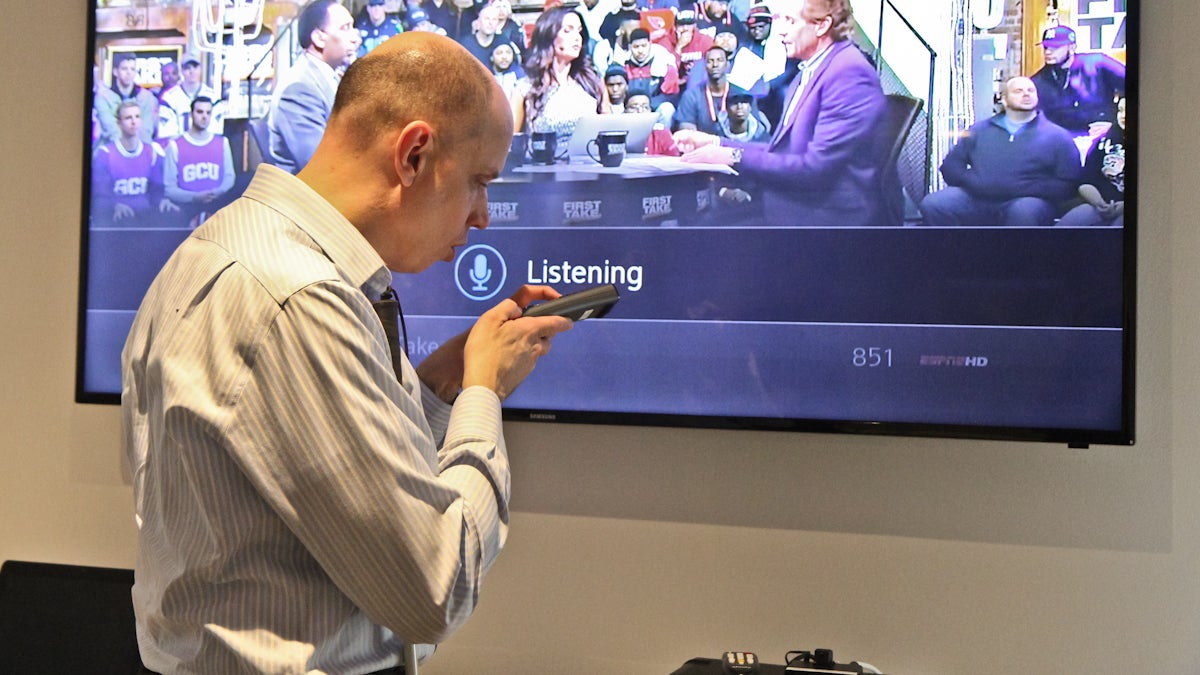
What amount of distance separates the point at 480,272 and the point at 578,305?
78 centimetres

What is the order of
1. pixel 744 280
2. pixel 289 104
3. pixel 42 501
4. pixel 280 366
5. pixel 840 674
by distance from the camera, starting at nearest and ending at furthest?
pixel 280 366
pixel 840 674
pixel 744 280
pixel 289 104
pixel 42 501

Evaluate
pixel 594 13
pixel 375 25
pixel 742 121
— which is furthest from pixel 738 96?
pixel 375 25

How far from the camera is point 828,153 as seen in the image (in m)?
2.38


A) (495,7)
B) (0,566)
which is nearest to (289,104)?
(495,7)

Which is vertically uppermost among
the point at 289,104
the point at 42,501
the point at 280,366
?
the point at 289,104

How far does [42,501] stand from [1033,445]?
96.0 inches

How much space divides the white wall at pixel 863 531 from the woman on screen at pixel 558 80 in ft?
2.35

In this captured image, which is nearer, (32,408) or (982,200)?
(982,200)

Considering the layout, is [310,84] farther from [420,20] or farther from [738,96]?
[738,96]

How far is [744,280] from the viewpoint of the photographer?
95.8 inches

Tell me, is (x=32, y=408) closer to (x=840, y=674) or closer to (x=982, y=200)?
(x=840, y=674)

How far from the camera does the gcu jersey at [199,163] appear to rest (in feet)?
9.03

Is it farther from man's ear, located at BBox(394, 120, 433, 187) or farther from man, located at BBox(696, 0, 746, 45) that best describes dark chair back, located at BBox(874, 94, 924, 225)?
man's ear, located at BBox(394, 120, 433, 187)
